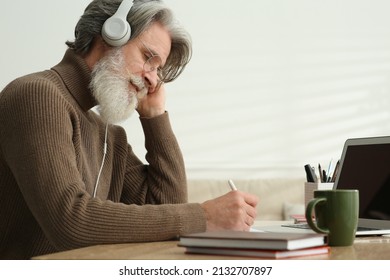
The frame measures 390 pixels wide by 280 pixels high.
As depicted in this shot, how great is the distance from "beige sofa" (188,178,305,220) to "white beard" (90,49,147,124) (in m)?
1.87

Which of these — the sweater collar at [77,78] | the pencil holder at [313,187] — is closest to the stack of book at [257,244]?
the sweater collar at [77,78]

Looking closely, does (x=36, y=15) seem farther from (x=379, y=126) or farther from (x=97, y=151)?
(x=97, y=151)

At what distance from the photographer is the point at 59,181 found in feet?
3.64

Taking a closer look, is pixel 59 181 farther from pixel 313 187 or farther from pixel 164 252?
pixel 313 187

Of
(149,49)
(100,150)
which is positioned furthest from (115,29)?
(100,150)

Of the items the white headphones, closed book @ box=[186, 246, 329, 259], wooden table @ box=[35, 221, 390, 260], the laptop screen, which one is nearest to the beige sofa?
the laptop screen

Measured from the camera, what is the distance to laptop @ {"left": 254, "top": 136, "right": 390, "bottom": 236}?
1312mm

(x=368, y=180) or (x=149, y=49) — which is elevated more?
(x=149, y=49)

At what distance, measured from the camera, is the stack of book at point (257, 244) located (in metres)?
0.81

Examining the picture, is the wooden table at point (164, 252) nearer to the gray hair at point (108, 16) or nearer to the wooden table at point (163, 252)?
the wooden table at point (163, 252)

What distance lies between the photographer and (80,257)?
0.89 metres

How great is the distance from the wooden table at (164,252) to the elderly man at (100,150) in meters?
0.07

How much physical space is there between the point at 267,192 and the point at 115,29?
6.93 feet

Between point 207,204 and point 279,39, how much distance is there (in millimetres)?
2700
